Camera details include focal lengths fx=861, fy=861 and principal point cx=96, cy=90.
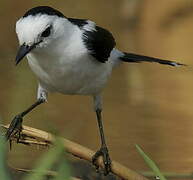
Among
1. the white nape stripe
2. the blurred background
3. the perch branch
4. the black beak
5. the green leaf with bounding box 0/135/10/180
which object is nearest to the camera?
the green leaf with bounding box 0/135/10/180

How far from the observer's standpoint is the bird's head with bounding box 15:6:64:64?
11.4 ft

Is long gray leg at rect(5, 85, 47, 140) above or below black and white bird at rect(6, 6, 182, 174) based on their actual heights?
below

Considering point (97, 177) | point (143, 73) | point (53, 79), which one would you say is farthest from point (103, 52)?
point (143, 73)

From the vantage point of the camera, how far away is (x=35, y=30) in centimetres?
349

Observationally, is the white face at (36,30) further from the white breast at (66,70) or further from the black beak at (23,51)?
the white breast at (66,70)

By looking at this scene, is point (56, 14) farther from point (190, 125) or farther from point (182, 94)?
point (182, 94)

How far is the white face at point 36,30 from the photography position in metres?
3.46

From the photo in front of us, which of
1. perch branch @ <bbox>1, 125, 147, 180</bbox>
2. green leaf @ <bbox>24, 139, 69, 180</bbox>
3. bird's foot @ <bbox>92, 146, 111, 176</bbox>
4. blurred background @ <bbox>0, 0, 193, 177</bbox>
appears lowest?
blurred background @ <bbox>0, 0, 193, 177</bbox>

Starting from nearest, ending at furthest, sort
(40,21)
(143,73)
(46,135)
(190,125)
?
(46,135), (40,21), (190,125), (143,73)

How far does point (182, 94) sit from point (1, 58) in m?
1.99

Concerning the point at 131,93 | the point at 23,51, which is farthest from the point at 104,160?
the point at 131,93

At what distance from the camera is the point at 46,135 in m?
3.16

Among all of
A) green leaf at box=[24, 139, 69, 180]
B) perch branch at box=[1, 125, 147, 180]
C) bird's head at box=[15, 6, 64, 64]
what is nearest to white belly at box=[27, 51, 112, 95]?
bird's head at box=[15, 6, 64, 64]

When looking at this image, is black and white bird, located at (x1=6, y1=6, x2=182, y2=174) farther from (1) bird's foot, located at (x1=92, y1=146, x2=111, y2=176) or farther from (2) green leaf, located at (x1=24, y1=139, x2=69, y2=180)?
(2) green leaf, located at (x1=24, y1=139, x2=69, y2=180)
